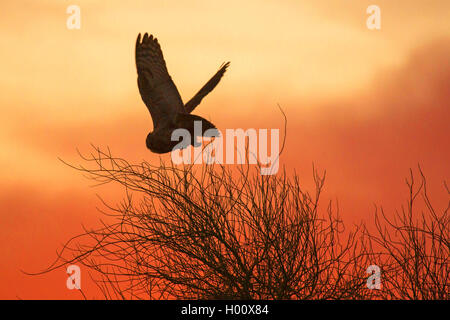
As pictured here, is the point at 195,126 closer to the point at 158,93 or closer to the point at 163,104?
the point at 163,104

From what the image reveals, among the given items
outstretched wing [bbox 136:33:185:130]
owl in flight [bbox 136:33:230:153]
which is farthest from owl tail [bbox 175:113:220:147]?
outstretched wing [bbox 136:33:185:130]

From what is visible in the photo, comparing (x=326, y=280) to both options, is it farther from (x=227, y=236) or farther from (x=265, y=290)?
(x=227, y=236)

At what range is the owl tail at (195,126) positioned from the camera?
8758 millimetres

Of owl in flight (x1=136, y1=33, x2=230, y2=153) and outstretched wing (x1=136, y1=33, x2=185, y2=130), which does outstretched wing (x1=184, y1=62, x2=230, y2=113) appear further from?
outstretched wing (x1=136, y1=33, x2=185, y2=130)

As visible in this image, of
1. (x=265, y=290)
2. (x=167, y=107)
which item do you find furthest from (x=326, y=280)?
(x=167, y=107)

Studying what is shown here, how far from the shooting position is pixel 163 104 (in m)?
9.20

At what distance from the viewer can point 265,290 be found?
7.21 metres

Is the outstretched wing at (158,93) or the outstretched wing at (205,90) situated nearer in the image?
the outstretched wing at (158,93)

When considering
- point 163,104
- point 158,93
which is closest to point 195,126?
point 163,104

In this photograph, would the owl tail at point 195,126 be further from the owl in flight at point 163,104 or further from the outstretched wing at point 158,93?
the outstretched wing at point 158,93

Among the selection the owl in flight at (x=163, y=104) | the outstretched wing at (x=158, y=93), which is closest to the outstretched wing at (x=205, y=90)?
the owl in flight at (x=163, y=104)

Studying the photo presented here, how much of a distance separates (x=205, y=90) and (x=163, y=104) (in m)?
0.86
